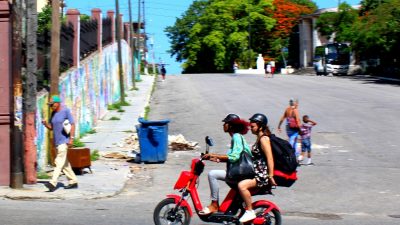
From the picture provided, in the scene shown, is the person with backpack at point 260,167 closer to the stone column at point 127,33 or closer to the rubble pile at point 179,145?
the rubble pile at point 179,145

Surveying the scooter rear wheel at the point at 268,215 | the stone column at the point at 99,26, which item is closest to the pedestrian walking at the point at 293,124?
the scooter rear wheel at the point at 268,215

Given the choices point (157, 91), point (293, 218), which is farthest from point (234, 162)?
point (157, 91)

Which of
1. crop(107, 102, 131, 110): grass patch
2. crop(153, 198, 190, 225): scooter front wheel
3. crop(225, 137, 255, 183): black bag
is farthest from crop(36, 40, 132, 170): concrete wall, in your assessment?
crop(225, 137, 255, 183): black bag

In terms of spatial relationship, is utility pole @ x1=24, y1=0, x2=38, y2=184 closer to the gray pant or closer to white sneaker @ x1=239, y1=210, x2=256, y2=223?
the gray pant

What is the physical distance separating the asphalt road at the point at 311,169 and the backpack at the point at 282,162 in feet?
6.51

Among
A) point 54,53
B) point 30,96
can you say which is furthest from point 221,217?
point 54,53

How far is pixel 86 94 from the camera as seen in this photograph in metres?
25.2

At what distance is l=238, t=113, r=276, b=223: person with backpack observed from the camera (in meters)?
9.16

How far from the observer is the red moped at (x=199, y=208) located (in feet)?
30.7

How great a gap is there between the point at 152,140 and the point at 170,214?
889 centimetres

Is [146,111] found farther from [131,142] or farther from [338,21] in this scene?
[338,21]

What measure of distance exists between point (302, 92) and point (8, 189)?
3092cm

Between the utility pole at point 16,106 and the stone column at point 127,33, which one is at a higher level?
the stone column at point 127,33

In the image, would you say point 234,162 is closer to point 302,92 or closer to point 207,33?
point 302,92
